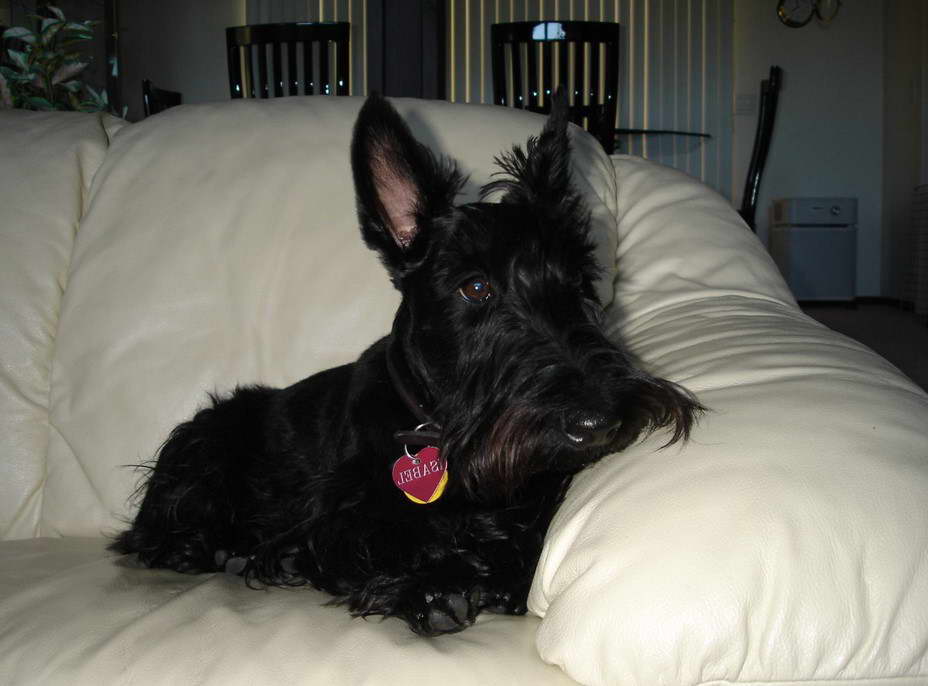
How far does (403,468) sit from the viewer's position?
146 centimetres

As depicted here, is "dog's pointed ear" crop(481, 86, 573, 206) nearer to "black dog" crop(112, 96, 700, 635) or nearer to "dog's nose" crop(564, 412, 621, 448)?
"black dog" crop(112, 96, 700, 635)

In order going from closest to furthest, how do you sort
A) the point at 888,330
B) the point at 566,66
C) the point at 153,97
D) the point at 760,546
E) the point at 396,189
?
A: the point at 760,546 → the point at 396,189 → the point at 153,97 → the point at 566,66 → the point at 888,330

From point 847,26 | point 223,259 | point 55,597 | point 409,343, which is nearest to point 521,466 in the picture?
point 409,343

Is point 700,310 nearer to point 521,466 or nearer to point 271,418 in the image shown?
point 521,466

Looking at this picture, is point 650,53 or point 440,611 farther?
point 650,53

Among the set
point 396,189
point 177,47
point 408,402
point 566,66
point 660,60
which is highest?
point 177,47

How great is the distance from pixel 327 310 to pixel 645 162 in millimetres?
938

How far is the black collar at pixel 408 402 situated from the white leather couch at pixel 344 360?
31 centimetres

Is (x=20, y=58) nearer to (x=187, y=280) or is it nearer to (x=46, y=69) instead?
(x=46, y=69)

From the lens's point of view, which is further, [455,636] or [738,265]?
[738,265]

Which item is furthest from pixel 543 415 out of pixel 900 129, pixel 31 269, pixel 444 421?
pixel 900 129

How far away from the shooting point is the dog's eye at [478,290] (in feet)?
4.85

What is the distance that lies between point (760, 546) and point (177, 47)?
10084mm

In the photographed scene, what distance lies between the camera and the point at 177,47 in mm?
9664
